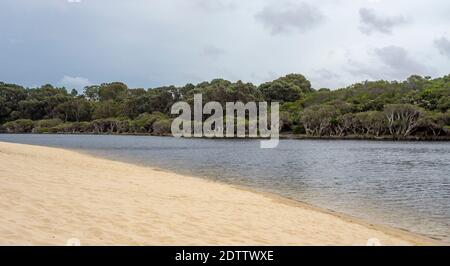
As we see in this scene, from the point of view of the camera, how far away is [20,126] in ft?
563

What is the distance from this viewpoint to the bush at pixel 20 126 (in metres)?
171

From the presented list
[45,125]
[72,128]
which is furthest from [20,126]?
[72,128]

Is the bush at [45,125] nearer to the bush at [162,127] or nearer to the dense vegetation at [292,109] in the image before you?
the dense vegetation at [292,109]

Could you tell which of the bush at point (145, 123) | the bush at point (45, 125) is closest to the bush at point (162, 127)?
the bush at point (145, 123)

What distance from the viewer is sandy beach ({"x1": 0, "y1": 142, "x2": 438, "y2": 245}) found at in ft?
28.1

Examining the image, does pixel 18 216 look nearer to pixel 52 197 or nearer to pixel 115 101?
pixel 52 197

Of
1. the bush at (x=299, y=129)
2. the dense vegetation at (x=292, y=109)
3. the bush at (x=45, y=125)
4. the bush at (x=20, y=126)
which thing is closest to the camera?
the dense vegetation at (x=292, y=109)

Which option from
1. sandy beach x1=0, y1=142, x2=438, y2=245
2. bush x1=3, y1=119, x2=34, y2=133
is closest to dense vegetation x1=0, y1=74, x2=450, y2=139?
bush x1=3, y1=119, x2=34, y2=133

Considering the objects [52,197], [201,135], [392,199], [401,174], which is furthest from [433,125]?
[52,197]

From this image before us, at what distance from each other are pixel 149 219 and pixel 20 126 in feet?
592

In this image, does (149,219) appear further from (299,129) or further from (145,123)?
(145,123)

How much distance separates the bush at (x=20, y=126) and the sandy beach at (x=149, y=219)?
171 m

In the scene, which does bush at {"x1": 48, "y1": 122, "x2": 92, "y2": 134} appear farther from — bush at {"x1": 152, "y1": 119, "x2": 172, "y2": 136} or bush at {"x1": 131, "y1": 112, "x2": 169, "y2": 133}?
bush at {"x1": 152, "y1": 119, "x2": 172, "y2": 136}
